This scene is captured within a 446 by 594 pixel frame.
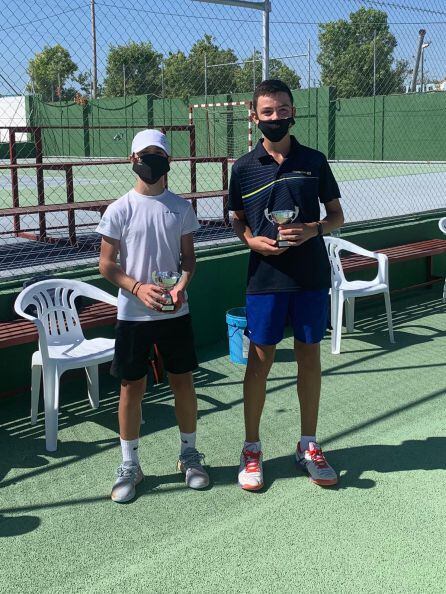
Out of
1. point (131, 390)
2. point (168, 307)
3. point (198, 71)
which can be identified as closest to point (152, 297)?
point (168, 307)

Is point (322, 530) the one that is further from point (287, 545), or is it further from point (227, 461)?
point (227, 461)

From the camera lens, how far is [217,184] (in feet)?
54.7

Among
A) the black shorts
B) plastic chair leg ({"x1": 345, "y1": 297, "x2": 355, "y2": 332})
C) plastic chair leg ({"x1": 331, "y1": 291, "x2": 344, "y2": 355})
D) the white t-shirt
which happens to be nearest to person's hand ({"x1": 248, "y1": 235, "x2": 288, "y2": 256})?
the white t-shirt

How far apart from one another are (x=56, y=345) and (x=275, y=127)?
1.89 meters

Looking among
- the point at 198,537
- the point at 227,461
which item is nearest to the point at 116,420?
the point at 227,461

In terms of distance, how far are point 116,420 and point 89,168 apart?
20.7 metres

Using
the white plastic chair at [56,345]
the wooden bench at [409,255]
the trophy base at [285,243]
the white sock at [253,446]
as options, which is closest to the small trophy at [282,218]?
the trophy base at [285,243]

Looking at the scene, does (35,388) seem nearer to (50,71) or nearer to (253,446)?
(253,446)

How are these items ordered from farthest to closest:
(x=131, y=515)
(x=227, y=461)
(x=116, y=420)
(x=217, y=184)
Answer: (x=217, y=184)
(x=116, y=420)
(x=227, y=461)
(x=131, y=515)

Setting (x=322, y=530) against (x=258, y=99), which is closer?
(x=322, y=530)

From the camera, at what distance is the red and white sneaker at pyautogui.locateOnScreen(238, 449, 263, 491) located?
329 centimetres

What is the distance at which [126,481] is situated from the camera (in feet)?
10.7

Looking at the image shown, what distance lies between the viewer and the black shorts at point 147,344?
3.12m

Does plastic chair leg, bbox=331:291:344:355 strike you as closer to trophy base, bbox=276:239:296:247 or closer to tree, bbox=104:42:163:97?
trophy base, bbox=276:239:296:247
